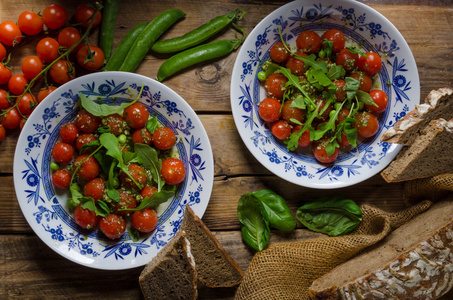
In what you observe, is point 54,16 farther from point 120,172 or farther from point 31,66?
point 120,172

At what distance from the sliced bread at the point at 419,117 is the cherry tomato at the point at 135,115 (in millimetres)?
1478

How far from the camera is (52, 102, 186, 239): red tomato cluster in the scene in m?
2.40

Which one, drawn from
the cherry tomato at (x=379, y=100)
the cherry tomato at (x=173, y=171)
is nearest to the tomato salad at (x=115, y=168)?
the cherry tomato at (x=173, y=171)

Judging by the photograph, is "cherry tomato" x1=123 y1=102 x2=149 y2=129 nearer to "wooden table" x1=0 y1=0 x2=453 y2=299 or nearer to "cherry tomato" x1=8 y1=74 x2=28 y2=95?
"wooden table" x1=0 y1=0 x2=453 y2=299

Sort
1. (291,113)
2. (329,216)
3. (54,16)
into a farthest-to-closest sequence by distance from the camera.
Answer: (329,216) → (291,113) → (54,16)

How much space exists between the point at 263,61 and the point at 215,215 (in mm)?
1067

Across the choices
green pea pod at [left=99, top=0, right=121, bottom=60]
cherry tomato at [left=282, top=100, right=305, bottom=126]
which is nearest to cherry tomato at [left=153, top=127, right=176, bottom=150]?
green pea pod at [left=99, top=0, right=121, bottom=60]

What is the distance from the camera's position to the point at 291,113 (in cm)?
255

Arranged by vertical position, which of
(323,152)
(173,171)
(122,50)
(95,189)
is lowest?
(95,189)

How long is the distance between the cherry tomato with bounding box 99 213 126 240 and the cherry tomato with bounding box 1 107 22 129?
819 mm

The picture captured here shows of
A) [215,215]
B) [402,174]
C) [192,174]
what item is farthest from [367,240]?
[192,174]

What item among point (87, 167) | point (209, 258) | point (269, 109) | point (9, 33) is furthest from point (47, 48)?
point (209, 258)

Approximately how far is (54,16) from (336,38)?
1753 mm

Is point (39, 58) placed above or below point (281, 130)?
above
